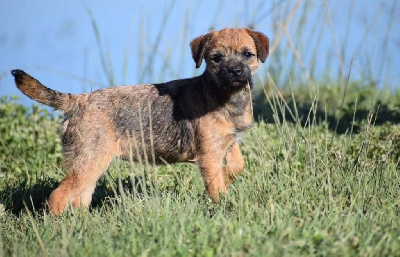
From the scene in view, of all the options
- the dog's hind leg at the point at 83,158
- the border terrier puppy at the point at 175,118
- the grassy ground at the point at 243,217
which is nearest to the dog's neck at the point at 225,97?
the border terrier puppy at the point at 175,118

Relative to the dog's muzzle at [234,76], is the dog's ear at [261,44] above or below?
above

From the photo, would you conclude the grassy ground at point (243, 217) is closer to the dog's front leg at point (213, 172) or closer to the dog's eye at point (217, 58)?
the dog's front leg at point (213, 172)

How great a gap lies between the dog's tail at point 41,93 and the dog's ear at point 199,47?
1.10 metres

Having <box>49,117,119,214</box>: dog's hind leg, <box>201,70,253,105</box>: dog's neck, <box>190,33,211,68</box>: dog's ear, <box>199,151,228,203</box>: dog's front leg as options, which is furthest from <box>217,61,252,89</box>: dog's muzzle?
<box>49,117,119,214</box>: dog's hind leg

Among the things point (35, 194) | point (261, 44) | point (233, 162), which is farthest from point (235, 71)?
point (35, 194)

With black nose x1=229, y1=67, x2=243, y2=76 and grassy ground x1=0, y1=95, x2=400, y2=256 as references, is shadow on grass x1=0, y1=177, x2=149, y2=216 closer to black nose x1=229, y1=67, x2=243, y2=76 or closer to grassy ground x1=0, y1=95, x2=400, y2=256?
grassy ground x1=0, y1=95, x2=400, y2=256

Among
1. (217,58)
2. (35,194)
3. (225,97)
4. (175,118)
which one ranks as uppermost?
(217,58)

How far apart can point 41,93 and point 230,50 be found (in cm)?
165

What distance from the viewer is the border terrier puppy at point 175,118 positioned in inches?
221

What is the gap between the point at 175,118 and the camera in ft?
19.4

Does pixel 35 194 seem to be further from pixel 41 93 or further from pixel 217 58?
pixel 217 58

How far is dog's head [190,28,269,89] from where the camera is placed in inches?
223

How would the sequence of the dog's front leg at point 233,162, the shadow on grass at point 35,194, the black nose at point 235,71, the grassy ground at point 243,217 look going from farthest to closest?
the shadow on grass at point 35,194, the dog's front leg at point 233,162, the black nose at point 235,71, the grassy ground at point 243,217

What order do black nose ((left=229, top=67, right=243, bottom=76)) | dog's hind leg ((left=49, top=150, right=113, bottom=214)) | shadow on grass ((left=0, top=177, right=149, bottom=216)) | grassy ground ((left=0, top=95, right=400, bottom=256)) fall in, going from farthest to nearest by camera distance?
shadow on grass ((left=0, top=177, right=149, bottom=216)) < dog's hind leg ((left=49, top=150, right=113, bottom=214)) < black nose ((left=229, top=67, right=243, bottom=76)) < grassy ground ((left=0, top=95, right=400, bottom=256))
